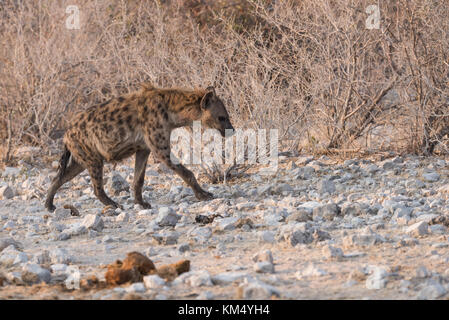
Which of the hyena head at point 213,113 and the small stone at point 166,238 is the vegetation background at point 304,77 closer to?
the hyena head at point 213,113

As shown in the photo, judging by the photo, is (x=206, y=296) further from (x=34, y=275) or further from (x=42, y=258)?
(x=42, y=258)

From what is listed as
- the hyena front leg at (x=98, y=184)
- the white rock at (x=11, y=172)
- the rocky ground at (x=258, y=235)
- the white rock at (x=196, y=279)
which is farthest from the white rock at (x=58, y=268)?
the white rock at (x=11, y=172)

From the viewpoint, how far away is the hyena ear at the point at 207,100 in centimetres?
743

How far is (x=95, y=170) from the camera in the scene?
24.1 feet

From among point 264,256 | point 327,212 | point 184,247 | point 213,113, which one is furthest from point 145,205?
point 264,256

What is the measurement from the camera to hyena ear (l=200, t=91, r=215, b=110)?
24.4 feet

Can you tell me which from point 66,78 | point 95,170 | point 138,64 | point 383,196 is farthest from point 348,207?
point 66,78

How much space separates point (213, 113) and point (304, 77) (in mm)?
1963

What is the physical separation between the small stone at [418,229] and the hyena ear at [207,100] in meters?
2.87

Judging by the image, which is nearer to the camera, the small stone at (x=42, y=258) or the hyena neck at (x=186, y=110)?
the small stone at (x=42, y=258)

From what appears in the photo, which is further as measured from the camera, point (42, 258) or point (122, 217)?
point (122, 217)

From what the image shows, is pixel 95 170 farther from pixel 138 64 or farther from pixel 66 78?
pixel 66 78

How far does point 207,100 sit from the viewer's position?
747 cm

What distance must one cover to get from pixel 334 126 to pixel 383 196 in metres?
2.48
